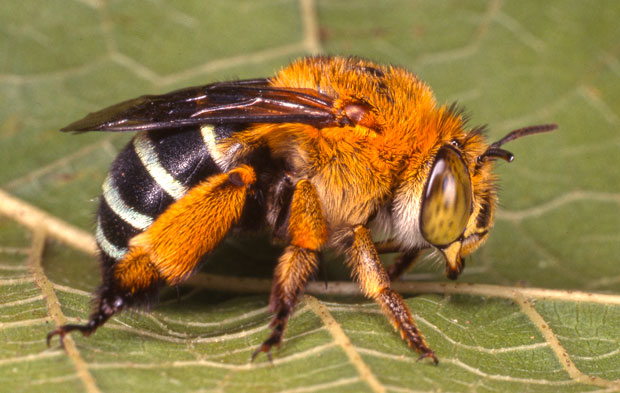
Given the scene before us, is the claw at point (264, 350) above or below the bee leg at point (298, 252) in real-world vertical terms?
below

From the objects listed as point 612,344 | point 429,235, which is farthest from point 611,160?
point 429,235

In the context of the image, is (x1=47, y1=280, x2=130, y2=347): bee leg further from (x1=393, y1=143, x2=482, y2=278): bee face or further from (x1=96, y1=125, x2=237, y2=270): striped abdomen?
(x1=393, y1=143, x2=482, y2=278): bee face

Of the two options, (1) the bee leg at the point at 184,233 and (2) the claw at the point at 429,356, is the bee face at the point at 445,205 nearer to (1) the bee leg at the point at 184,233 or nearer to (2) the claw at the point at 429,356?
(2) the claw at the point at 429,356

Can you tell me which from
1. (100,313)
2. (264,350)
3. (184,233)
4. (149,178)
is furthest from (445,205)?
(100,313)

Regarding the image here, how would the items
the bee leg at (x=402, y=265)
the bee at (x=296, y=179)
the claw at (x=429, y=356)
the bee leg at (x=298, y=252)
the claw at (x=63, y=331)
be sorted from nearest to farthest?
1. the claw at (x=63, y=331)
2. the claw at (x=429, y=356)
3. the bee leg at (x=298, y=252)
4. the bee at (x=296, y=179)
5. the bee leg at (x=402, y=265)

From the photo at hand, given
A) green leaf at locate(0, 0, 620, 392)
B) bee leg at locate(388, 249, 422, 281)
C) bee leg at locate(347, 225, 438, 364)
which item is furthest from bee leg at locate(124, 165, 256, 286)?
bee leg at locate(388, 249, 422, 281)

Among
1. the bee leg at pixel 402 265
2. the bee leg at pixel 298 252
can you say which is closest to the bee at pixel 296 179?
the bee leg at pixel 298 252

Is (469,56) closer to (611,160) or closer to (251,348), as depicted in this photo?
(611,160)
